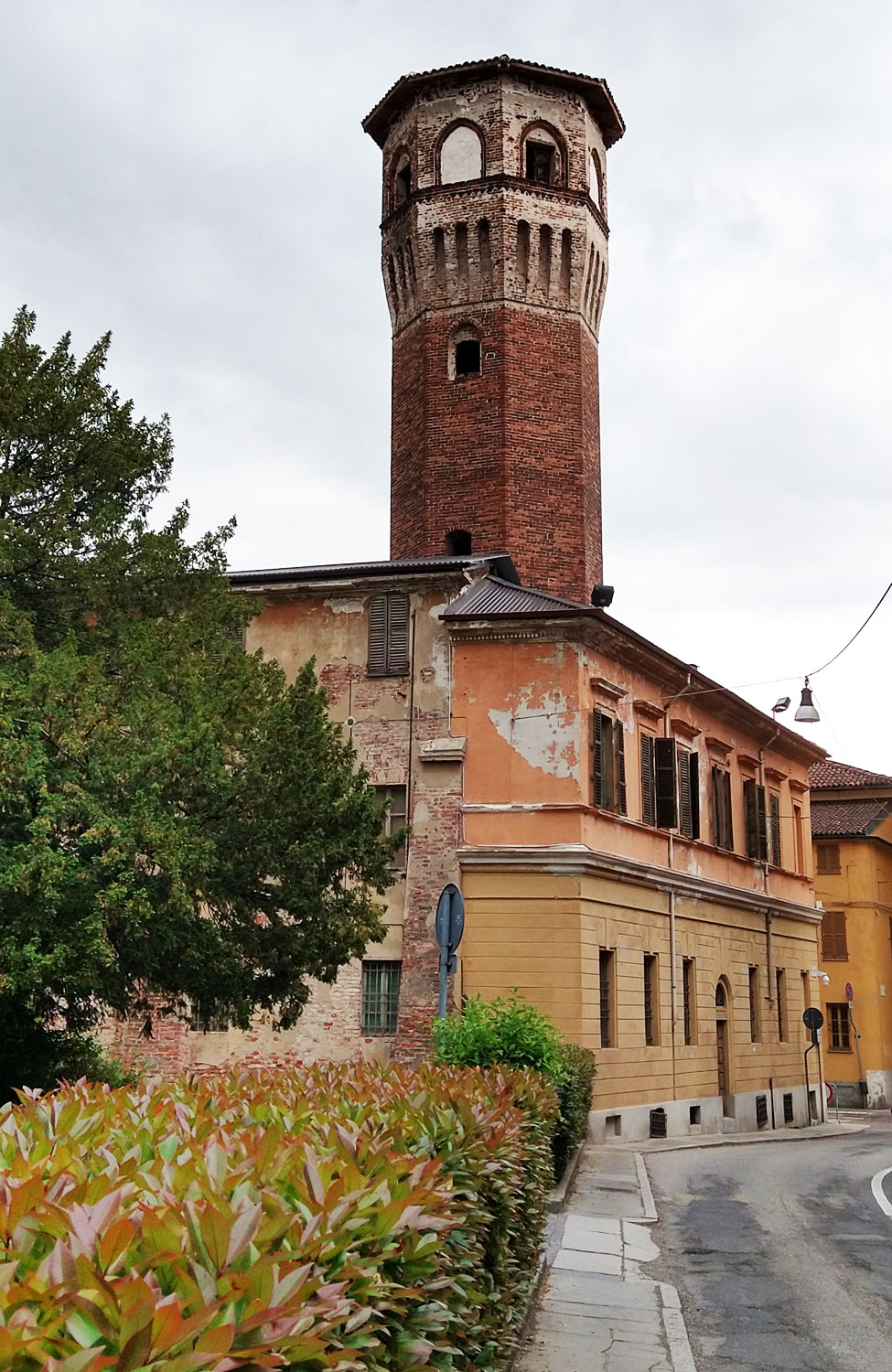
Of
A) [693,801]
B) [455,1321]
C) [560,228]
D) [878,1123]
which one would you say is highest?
[560,228]

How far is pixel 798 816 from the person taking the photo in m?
37.2

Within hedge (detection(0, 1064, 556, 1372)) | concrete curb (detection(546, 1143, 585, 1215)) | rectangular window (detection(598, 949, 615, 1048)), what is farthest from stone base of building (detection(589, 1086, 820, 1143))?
hedge (detection(0, 1064, 556, 1372))

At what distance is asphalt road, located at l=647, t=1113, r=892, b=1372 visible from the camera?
8461mm

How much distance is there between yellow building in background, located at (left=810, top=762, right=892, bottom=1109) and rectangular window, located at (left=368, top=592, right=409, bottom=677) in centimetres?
2298

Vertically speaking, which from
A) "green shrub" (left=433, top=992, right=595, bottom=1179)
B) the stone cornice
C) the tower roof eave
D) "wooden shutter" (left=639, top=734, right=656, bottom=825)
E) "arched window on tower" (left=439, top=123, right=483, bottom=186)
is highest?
the tower roof eave

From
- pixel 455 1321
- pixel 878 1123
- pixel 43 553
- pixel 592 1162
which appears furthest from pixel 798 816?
pixel 455 1321


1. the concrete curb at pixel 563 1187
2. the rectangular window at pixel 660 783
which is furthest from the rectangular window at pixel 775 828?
the concrete curb at pixel 563 1187

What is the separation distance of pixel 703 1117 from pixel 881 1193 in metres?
10.7

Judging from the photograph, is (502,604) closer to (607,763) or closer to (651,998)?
(607,763)

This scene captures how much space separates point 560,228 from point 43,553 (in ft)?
72.7

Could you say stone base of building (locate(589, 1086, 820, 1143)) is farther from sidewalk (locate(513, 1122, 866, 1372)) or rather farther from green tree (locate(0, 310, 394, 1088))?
green tree (locate(0, 310, 394, 1088))

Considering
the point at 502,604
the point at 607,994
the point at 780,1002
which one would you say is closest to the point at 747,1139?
the point at 607,994

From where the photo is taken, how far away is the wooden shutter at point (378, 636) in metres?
24.4

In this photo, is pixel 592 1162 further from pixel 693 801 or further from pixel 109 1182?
pixel 109 1182
